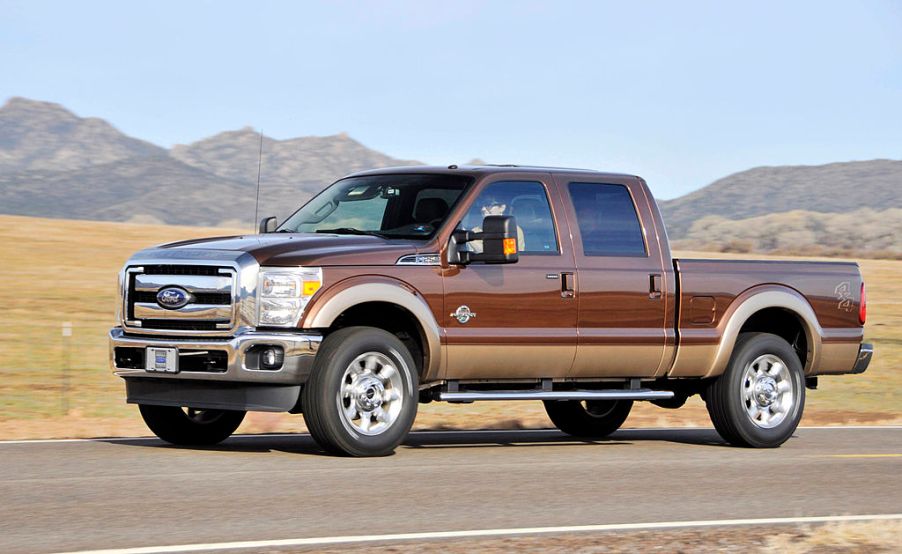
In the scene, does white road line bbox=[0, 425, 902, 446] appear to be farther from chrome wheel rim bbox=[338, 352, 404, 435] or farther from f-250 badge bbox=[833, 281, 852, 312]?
chrome wheel rim bbox=[338, 352, 404, 435]

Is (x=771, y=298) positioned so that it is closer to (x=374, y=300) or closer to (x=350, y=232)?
(x=350, y=232)

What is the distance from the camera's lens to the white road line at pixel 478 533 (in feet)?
22.8

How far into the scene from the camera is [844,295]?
13609 millimetres

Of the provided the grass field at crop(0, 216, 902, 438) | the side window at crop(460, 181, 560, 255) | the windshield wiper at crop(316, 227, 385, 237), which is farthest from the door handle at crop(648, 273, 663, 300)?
the grass field at crop(0, 216, 902, 438)

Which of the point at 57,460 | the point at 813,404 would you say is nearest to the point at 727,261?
the point at 57,460

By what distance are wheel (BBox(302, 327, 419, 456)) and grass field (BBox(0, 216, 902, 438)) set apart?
381 centimetres

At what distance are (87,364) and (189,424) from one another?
41.4 feet

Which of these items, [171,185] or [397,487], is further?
[171,185]

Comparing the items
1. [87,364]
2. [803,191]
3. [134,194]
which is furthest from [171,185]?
[87,364]

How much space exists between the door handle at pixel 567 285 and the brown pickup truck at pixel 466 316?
0.4 inches

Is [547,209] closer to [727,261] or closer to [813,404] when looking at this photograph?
[727,261]

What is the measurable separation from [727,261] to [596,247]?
4.65 feet

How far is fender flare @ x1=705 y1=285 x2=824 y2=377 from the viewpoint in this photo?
12758 mm

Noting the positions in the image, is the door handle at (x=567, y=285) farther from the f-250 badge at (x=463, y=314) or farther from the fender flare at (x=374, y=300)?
the fender flare at (x=374, y=300)
